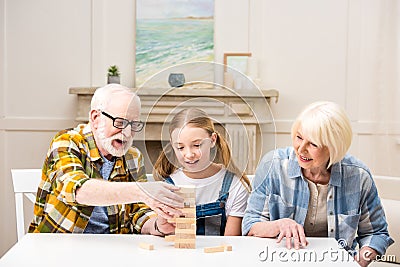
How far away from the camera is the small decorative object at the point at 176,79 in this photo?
1.41 metres

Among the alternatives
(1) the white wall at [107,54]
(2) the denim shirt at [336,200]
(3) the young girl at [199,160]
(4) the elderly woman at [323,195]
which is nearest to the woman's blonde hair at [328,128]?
(4) the elderly woman at [323,195]

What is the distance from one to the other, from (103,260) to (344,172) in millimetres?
915

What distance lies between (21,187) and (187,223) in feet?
2.79

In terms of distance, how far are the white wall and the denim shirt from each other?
1.98 meters

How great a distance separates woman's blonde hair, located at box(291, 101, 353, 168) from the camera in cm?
195

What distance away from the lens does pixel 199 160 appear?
1479 mm

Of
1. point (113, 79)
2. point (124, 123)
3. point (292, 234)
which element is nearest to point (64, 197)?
point (124, 123)

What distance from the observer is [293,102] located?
4121 mm

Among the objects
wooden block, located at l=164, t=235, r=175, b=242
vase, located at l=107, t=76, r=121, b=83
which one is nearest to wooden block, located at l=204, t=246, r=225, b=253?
wooden block, located at l=164, t=235, r=175, b=242

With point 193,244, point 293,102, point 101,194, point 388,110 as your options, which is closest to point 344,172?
point 193,244

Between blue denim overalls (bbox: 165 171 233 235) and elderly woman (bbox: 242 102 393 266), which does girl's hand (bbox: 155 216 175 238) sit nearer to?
blue denim overalls (bbox: 165 171 233 235)

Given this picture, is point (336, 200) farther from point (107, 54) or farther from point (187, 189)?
point (107, 54)

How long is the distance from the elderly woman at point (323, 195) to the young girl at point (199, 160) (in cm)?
45

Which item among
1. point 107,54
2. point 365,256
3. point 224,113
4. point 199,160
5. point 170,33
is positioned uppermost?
point 170,33
